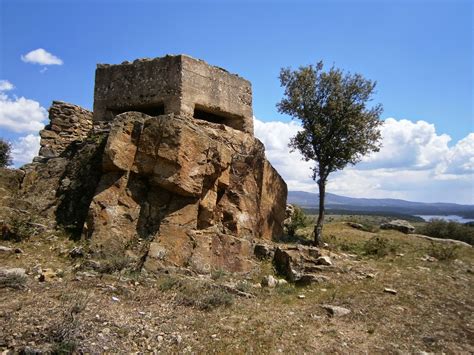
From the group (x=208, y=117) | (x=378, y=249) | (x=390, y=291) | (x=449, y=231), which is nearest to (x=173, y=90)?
(x=208, y=117)

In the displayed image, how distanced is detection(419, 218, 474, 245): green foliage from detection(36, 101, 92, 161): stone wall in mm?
20484

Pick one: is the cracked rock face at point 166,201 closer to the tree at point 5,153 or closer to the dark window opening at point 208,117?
the dark window opening at point 208,117

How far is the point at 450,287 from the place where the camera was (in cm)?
997

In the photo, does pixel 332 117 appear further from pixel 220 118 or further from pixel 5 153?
pixel 5 153

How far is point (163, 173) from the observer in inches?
391

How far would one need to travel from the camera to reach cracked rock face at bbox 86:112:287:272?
927 centimetres

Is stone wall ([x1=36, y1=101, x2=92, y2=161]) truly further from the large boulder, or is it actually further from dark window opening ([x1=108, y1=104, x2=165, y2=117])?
the large boulder

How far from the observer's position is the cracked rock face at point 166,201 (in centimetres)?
927

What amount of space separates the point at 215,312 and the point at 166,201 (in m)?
3.80

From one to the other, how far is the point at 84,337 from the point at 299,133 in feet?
41.3

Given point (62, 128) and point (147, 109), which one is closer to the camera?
point (147, 109)

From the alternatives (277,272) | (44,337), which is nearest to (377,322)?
(277,272)

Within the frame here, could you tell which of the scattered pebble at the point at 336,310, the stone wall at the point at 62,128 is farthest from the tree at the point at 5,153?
the scattered pebble at the point at 336,310

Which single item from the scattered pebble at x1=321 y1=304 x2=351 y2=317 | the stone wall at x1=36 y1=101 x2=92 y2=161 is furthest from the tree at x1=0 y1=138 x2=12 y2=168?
the scattered pebble at x1=321 y1=304 x2=351 y2=317
